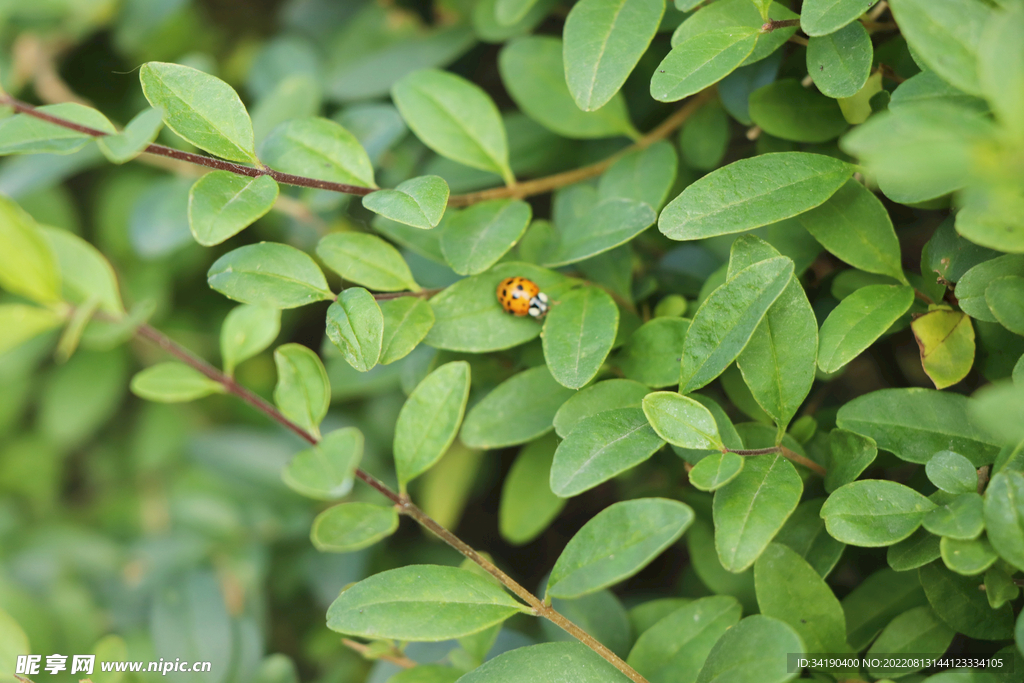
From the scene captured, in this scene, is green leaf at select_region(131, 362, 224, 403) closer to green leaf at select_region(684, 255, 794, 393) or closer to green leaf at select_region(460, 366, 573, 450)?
green leaf at select_region(460, 366, 573, 450)

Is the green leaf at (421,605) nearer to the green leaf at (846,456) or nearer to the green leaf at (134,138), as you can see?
the green leaf at (846,456)

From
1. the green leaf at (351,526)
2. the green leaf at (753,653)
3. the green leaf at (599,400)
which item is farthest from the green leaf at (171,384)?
the green leaf at (753,653)

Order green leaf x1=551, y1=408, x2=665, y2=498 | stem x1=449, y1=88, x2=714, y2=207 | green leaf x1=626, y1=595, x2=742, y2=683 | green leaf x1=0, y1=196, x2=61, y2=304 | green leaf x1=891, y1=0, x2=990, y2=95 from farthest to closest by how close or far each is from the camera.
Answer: stem x1=449, y1=88, x2=714, y2=207, green leaf x1=0, y1=196, x2=61, y2=304, green leaf x1=626, y1=595, x2=742, y2=683, green leaf x1=551, y1=408, x2=665, y2=498, green leaf x1=891, y1=0, x2=990, y2=95

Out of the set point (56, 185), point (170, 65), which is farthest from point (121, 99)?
point (170, 65)

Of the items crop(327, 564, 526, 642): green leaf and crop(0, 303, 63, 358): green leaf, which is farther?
crop(0, 303, 63, 358): green leaf

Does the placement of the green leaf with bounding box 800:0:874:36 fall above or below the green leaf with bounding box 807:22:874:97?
above

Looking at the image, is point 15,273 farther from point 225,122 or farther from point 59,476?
point 59,476

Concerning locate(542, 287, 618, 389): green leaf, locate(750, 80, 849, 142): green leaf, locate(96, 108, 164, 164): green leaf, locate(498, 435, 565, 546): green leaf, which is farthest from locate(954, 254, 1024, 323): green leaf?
locate(96, 108, 164, 164): green leaf
